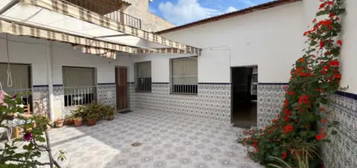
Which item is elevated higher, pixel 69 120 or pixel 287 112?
pixel 287 112

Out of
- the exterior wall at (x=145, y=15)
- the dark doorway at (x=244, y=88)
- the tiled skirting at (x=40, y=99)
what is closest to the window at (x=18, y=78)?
the tiled skirting at (x=40, y=99)

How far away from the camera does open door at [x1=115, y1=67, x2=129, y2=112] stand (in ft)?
23.3

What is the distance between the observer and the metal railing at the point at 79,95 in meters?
5.58

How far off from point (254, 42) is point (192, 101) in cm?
280

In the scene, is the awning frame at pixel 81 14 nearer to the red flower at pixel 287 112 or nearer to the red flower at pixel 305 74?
the red flower at pixel 305 74

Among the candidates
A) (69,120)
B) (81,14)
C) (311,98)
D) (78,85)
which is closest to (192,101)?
(311,98)

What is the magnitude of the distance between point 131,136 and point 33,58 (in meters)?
3.79

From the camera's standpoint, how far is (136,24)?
29.4 ft

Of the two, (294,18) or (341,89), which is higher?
(294,18)

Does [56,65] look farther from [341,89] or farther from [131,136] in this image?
[341,89]

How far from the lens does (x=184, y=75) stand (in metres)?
6.20

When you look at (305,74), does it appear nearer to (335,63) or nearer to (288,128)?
(335,63)

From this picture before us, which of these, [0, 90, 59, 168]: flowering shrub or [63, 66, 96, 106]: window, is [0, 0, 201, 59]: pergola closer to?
[0, 90, 59, 168]: flowering shrub

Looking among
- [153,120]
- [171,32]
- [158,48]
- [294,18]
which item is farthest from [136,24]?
[294,18]
